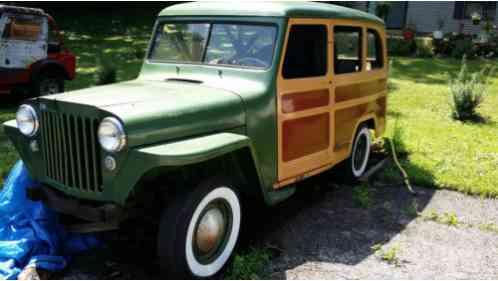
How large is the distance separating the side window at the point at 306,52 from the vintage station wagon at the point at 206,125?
13 millimetres

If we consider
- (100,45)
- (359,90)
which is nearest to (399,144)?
(359,90)

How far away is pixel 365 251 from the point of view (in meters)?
3.96

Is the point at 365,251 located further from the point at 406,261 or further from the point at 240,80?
the point at 240,80

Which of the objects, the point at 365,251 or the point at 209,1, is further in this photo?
the point at 209,1

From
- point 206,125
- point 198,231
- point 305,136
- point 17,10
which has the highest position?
point 17,10

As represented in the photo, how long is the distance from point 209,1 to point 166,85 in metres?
1.16

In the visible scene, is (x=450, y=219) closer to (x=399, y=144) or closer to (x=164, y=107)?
(x=399, y=144)

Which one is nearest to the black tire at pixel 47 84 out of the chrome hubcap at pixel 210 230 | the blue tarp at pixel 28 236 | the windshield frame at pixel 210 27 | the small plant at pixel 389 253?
the windshield frame at pixel 210 27

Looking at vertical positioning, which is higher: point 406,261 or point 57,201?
point 57,201

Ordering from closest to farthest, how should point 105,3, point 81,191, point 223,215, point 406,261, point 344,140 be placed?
point 81,191 → point 223,215 → point 406,261 → point 344,140 → point 105,3

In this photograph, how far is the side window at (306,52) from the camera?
165 inches

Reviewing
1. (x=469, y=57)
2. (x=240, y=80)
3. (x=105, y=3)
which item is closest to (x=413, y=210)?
(x=240, y=80)

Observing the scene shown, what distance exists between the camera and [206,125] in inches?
136

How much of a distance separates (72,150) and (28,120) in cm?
51
